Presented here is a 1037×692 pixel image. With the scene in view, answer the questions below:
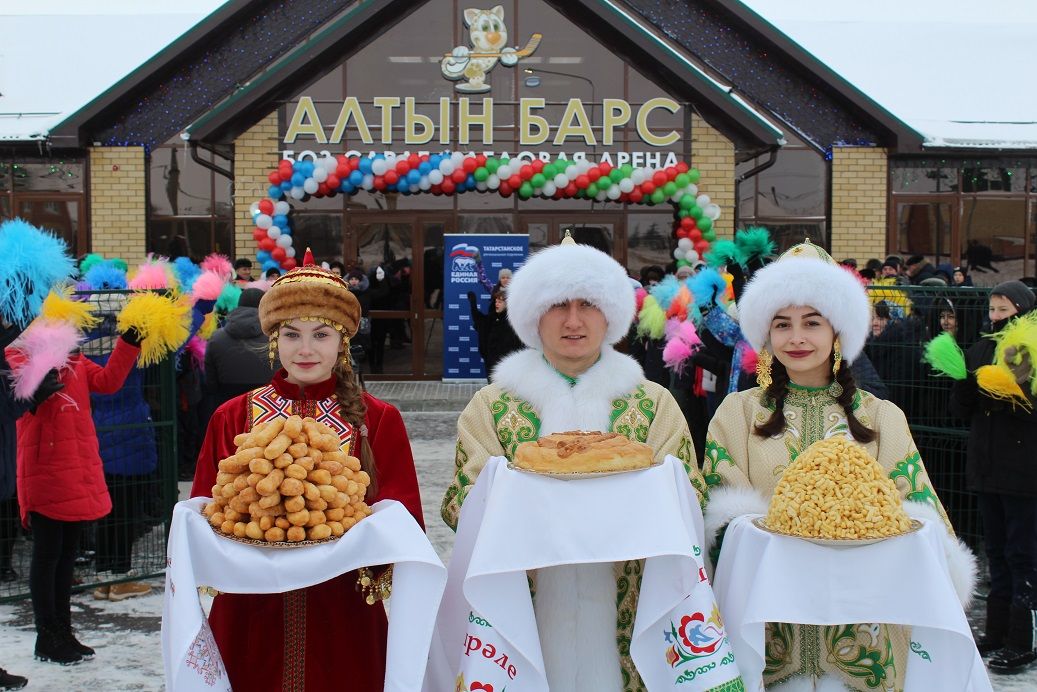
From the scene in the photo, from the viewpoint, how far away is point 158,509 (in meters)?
6.36

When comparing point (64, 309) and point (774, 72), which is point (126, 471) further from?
point (774, 72)

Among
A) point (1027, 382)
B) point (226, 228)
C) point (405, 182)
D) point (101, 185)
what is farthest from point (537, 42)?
point (1027, 382)

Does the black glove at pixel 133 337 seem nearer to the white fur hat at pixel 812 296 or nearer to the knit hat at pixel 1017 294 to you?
the white fur hat at pixel 812 296

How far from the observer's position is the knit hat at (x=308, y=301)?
2.92 m

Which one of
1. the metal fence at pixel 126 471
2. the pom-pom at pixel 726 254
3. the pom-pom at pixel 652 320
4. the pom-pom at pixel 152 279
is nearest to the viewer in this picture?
the pom-pom at pixel 152 279

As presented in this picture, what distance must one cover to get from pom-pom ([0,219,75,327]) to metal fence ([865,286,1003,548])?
14.4ft

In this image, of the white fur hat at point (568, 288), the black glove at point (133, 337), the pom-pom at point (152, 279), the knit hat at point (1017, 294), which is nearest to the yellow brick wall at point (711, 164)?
the knit hat at point (1017, 294)

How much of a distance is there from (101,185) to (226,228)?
6.02ft

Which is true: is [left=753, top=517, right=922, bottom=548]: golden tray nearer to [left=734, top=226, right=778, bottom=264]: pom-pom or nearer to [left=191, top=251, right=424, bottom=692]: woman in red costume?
[left=191, top=251, right=424, bottom=692]: woman in red costume

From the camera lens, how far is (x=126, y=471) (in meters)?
5.93

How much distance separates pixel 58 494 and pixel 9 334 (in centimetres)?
86

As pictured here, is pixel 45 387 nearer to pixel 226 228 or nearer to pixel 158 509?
pixel 158 509

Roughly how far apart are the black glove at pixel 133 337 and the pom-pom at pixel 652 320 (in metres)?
4.68

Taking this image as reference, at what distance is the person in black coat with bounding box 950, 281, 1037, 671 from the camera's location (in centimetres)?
462
